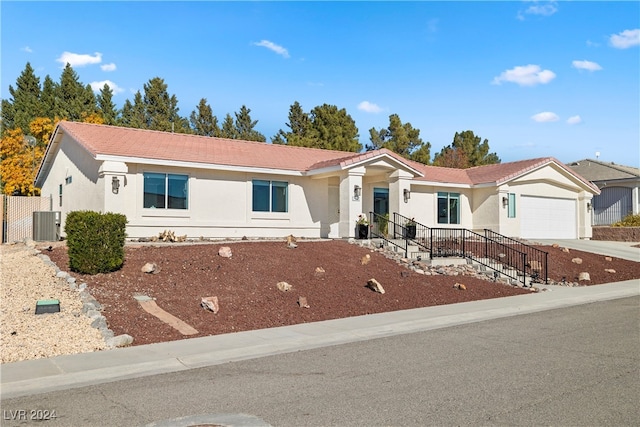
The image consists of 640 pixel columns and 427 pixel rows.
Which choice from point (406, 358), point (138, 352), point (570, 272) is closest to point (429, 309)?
point (406, 358)

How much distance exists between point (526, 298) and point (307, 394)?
1028 centimetres

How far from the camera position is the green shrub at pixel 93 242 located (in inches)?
497

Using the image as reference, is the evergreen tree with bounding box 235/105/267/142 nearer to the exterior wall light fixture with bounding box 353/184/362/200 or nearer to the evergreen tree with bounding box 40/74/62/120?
the evergreen tree with bounding box 40/74/62/120

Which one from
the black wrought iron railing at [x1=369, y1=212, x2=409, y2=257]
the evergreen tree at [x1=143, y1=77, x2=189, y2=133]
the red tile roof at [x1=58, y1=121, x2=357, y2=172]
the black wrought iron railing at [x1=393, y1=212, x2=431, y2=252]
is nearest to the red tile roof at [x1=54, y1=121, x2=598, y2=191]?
the red tile roof at [x1=58, y1=121, x2=357, y2=172]

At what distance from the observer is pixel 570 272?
19953 millimetres

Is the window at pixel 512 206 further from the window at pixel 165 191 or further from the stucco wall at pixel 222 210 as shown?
the window at pixel 165 191

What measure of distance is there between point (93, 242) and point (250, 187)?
917cm

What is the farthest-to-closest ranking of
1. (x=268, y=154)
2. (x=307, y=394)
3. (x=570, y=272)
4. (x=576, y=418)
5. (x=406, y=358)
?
(x=268, y=154) < (x=570, y=272) < (x=406, y=358) < (x=307, y=394) < (x=576, y=418)

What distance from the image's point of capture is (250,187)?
21.3 metres

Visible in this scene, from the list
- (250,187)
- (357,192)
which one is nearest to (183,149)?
(250,187)

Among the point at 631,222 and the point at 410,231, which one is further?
the point at 631,222

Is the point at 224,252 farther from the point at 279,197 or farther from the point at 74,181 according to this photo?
the point at 74,181

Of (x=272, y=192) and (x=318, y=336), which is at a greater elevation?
(x=272, y=192)

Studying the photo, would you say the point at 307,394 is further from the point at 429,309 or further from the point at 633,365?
the point at 429,309
